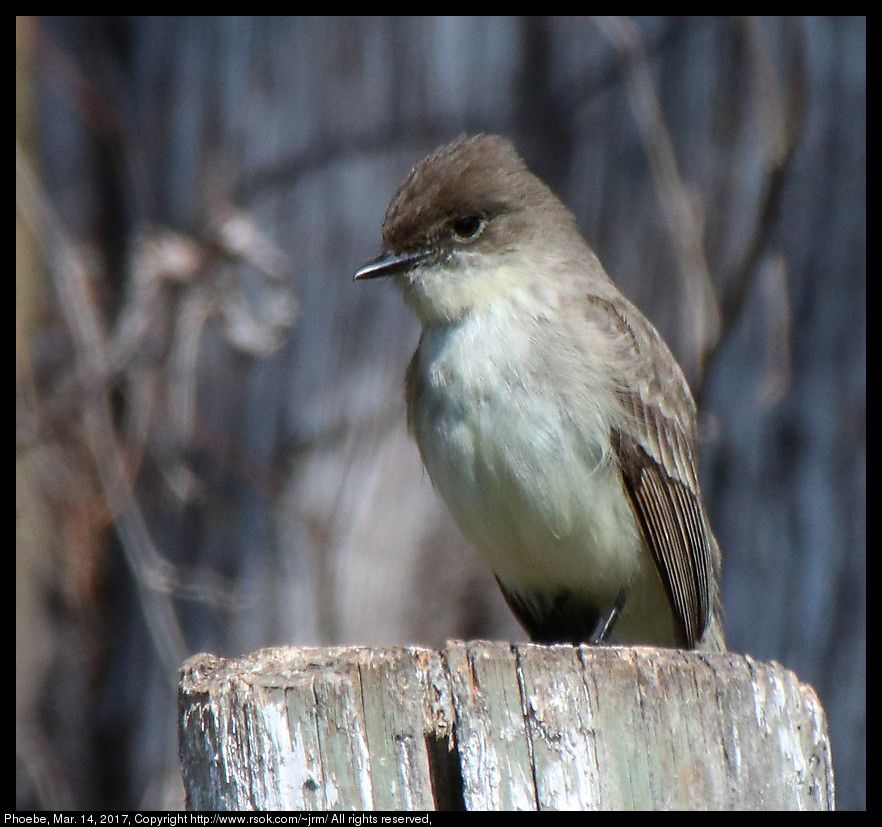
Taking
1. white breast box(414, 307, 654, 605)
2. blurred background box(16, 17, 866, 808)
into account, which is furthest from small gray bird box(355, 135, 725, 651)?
blurred background box(16, 17, 866, 808)

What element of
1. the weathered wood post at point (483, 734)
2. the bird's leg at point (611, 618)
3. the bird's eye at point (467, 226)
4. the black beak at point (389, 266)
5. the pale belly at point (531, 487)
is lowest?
the weathered wood post at point (483, 734)

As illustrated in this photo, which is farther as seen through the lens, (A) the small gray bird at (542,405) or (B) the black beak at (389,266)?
(B) the black beak at (389,266)

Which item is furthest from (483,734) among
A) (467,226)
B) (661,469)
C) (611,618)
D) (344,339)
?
(344,339)

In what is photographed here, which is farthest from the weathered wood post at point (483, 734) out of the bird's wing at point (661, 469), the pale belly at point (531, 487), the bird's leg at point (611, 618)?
the bird's leg at point (611, 618)

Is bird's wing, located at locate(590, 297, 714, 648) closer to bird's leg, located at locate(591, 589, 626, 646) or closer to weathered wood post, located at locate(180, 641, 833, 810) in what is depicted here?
bird's leg, located at locate(591, 589, 626, 646)

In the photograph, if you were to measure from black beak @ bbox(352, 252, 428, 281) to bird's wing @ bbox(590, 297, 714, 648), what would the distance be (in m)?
0.55

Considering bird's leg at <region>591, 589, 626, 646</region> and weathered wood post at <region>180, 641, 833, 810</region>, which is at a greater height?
bird's leg at <region>591, 589, 626, 646</region>

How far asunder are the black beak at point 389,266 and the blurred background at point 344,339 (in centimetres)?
90

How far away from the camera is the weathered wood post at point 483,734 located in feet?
7.50

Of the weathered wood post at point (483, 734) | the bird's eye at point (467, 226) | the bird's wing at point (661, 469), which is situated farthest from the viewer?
the bird's eye at point (467, 226)

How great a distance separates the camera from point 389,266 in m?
3.93

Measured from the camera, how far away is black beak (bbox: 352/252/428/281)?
392 centimetres

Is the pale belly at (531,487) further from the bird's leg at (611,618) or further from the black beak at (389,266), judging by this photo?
Result: the black beak at (389,266)

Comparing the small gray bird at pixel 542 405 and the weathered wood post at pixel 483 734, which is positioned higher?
the small gray bird at pixel 542 405
